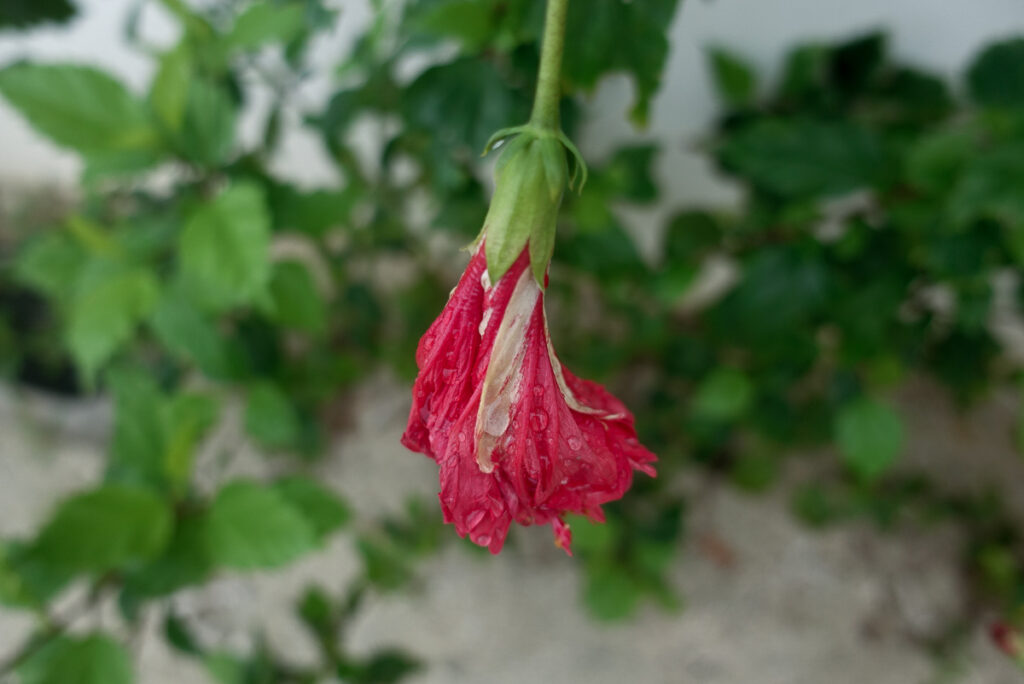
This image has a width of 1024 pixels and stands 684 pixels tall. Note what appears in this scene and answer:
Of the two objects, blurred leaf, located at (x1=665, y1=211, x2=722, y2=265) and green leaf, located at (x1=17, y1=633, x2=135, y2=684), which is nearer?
green leaf, located at (x1=17, y1=633, x2=135, y2=684)

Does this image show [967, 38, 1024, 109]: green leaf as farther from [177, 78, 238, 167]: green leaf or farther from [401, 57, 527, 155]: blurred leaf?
[177, 78, 238, 167]: green leaf

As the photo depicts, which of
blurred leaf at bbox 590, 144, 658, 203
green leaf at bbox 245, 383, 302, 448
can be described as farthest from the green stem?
green leaf at bbox 245, 383, 302, 448

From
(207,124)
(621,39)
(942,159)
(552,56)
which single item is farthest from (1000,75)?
(207,124)

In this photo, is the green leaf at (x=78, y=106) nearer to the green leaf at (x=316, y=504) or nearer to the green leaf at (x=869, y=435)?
the green leaf at (x=316, y=504)

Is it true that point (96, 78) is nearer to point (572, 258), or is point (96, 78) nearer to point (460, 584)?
point (572, 258)

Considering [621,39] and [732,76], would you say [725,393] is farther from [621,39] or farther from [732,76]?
[621,39]

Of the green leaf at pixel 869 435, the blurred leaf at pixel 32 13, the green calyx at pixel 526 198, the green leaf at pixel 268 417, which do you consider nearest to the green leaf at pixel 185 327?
the green leaf at pixel 268 417

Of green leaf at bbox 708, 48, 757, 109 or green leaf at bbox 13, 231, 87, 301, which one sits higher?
green leaf at bbox 708, 48, 757, 109
